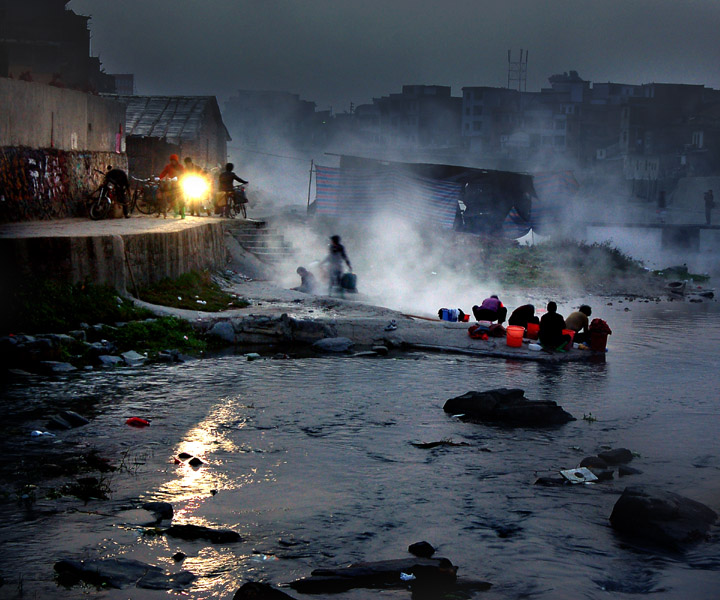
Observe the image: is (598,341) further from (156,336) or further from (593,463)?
(156,336)

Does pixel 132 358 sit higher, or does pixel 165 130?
pixel 165 130

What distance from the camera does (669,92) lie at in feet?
204

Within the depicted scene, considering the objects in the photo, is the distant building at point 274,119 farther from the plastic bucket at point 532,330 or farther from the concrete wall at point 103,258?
the plastic bucket at point 532,330

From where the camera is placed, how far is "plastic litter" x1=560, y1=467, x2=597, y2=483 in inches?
319

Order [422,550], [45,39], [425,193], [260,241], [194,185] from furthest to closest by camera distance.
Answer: [45,39], [425,193], [260,241], [194,185], [422,550]

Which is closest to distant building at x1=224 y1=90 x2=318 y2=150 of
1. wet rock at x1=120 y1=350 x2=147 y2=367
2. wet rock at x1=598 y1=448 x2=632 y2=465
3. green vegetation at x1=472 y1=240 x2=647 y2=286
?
green vegetation at x1=472 y1=240 x2=647 y2=286

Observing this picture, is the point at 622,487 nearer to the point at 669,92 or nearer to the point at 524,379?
the point at 524,379

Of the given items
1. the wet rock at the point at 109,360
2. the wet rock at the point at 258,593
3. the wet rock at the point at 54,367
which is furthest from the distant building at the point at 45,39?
Result: the wet rock at the point at 258,593

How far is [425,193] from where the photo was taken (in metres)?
27.2

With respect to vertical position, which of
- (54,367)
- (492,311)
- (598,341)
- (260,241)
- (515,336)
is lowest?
(54,367)

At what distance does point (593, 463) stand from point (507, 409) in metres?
1.94

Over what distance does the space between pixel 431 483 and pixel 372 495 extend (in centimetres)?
66

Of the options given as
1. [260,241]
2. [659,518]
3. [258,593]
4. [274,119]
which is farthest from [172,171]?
[274,119]

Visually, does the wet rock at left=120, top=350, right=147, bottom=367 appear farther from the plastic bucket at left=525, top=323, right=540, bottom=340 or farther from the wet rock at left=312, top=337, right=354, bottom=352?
the plastic bucket at left=525, top=323, right=540, bottom=340
